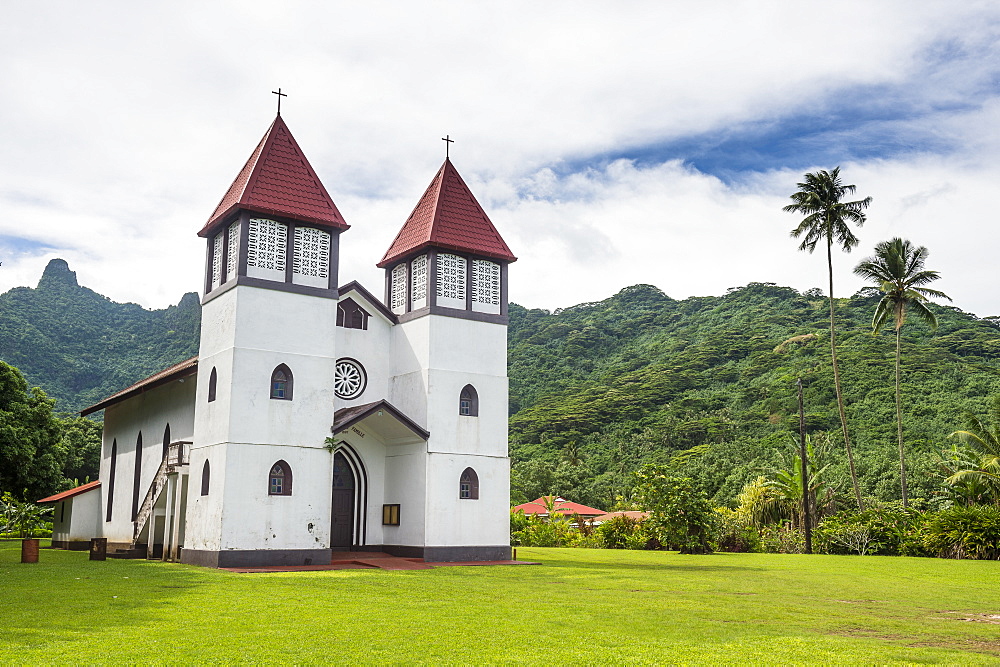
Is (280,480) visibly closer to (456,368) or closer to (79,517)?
(456,368)

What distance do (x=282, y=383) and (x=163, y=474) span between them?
4.99m

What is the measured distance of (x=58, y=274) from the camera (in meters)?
85.3

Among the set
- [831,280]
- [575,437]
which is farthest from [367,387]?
[575,437]

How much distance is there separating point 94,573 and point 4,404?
58.1 feet

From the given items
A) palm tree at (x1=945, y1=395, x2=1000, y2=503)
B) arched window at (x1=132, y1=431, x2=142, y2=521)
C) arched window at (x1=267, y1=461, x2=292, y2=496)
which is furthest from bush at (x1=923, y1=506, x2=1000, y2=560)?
arched window at (x1=132, y1=431, x2=142, y2=521)

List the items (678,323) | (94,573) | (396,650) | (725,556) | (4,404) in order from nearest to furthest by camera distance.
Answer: (396,650) → (94,573) → (725,556) → (4,404) → (678,323)

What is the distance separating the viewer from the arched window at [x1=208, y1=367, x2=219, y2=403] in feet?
77.5

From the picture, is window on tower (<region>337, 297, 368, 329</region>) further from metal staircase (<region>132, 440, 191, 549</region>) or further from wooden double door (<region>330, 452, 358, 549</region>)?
metal staircase (<region>132, 440, 191, 549</region>)

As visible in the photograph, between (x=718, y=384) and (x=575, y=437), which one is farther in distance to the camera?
(x=718, y=384)

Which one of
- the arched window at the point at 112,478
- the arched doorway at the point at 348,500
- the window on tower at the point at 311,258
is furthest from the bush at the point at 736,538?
the arched window at the point at 112,478

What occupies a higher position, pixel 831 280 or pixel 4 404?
pixel 831 280

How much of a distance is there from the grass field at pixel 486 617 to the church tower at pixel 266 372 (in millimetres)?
2330

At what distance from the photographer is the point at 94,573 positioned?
18688mm

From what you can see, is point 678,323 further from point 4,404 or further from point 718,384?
point 4,404
